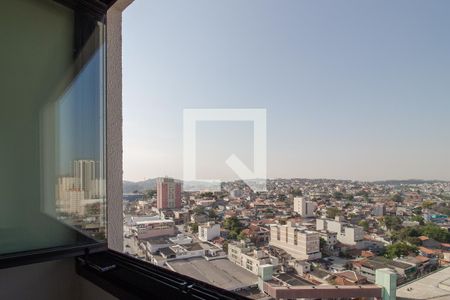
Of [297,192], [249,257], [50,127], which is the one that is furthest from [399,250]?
[50,127]

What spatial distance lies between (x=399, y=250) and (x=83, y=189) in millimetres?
1591

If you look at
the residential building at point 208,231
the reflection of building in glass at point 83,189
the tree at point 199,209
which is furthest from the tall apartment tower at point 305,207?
the reflection of building in glass at point 83,189

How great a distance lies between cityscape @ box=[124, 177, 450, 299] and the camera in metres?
0.60

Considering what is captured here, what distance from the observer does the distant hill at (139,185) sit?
147 centimetres

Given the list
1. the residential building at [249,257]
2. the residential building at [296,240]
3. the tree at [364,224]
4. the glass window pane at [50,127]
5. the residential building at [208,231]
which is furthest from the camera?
the glass window pane at [50,127]

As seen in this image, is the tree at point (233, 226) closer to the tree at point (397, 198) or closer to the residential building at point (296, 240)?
the residential building at point (296, 240)

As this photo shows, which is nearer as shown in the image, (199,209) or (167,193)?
(199,209)

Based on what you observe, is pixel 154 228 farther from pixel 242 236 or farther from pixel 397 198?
pixel 397 198

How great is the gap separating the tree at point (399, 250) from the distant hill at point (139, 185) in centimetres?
107

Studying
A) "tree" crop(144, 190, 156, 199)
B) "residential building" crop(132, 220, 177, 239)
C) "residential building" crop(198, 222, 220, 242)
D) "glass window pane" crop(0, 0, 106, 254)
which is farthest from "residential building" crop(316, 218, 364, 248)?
"glass window pane" crop(0, 0, 106, 254)

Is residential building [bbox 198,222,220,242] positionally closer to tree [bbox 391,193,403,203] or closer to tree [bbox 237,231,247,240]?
tree [bbox 237,231,247,240]

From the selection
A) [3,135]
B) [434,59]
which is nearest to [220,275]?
[434,59]

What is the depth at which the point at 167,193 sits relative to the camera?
1.41 m

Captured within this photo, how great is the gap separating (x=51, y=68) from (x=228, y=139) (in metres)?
1.16
